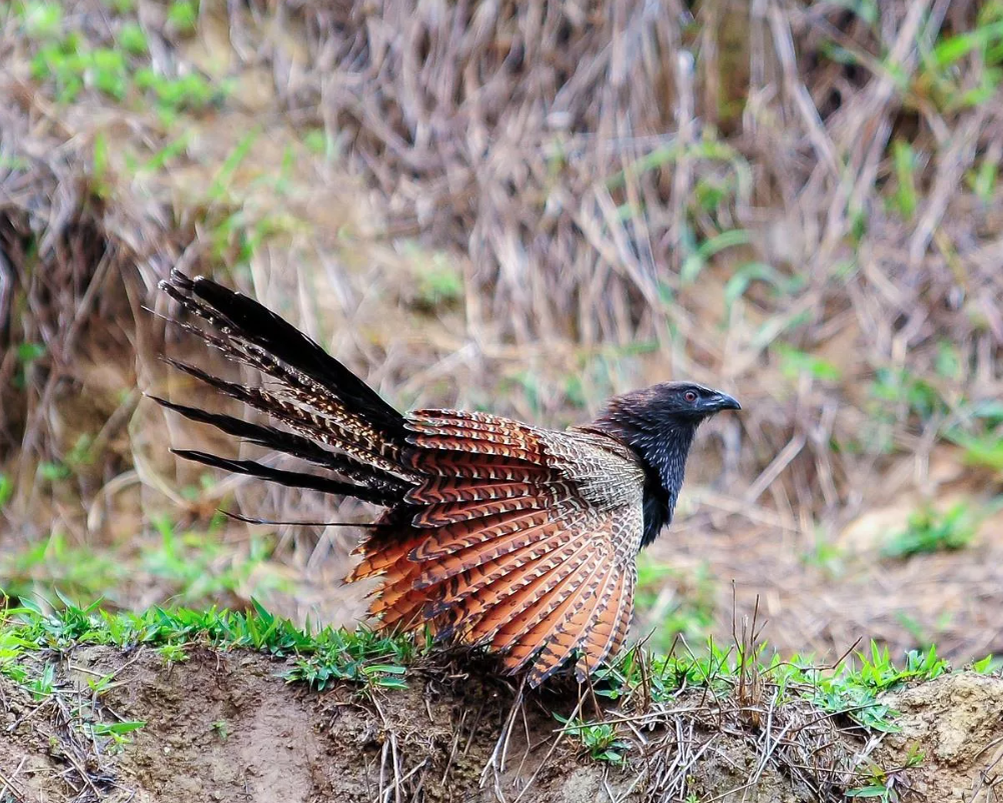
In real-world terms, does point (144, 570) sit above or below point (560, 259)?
below

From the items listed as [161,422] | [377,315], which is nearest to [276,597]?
[161,422]

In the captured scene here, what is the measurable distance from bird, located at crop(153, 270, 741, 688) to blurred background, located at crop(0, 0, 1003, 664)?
84.7 inches

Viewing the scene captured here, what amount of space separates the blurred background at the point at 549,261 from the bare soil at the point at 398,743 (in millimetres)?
2180

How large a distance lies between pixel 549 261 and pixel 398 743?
207 inches

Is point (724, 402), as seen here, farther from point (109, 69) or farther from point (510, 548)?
point (109, 69)

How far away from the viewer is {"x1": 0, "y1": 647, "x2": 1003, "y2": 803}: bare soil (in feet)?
10.8

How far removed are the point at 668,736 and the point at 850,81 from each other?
7.31m

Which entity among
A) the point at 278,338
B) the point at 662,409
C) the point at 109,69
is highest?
the point at 109,69

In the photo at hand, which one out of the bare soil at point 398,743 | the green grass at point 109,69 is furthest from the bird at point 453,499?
the green grass at point 109,69

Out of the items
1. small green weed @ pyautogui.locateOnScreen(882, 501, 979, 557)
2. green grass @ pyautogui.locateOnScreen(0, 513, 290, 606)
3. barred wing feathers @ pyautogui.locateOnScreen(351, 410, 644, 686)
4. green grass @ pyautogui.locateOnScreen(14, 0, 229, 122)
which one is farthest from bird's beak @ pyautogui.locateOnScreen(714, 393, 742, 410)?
green grass @ pyautogui.locateOnScreen(14, 0, 229, 122)

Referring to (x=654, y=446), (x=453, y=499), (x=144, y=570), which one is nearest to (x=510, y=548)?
(x=453, y=499)

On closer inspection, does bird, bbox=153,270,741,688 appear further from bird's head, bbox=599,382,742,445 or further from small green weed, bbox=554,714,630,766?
bird's head, bbox=599,382,742,445

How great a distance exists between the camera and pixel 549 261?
8219 millimetres

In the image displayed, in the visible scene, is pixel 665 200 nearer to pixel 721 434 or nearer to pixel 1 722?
pixel 721 434
